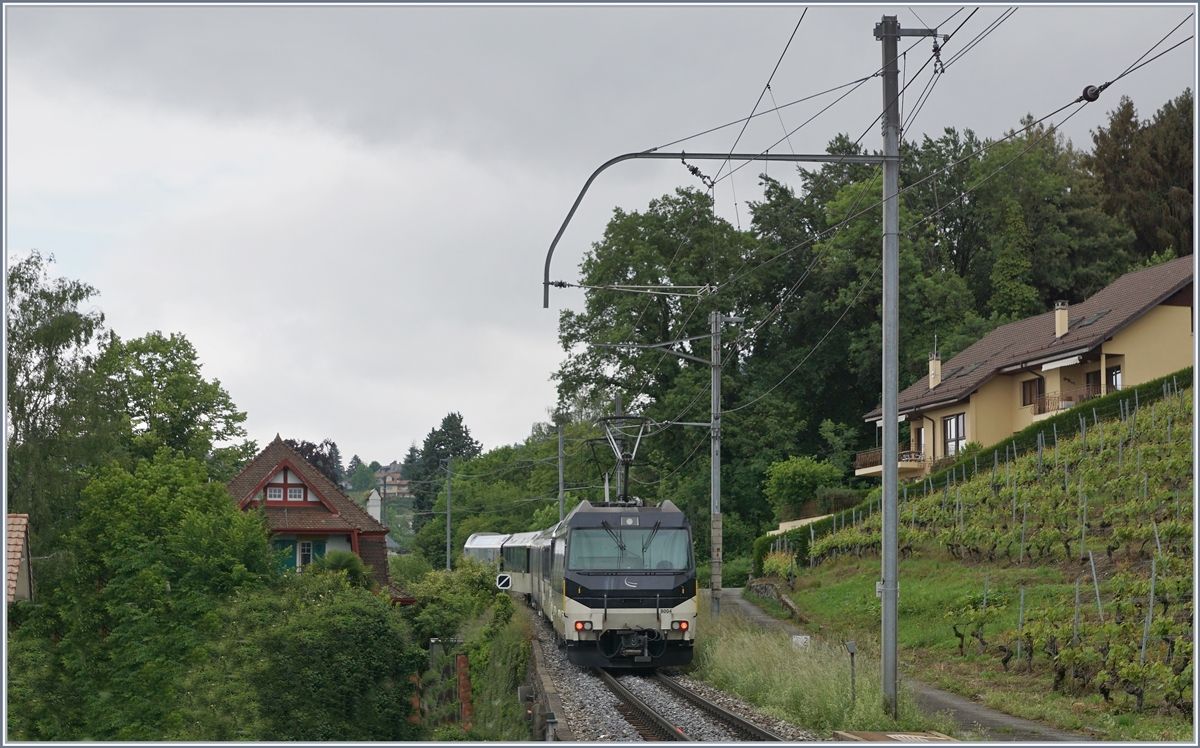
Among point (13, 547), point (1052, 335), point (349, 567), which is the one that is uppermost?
point (1052, 335)

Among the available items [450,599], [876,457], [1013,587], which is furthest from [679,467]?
[1013,587]

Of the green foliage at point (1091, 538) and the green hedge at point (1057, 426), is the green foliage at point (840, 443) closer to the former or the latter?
the green hedge at point (1057, 426)

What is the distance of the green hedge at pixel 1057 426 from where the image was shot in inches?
1372

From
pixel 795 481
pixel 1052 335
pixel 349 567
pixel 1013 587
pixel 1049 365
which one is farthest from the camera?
pixel 795 481

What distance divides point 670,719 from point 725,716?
1038mm

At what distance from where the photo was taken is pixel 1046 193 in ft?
212

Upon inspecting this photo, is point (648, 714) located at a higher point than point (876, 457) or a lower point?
lower

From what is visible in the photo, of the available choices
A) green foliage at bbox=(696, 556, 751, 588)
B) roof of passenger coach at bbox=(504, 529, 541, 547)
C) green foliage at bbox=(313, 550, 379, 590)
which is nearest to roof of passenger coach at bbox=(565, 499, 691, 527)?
roof of passenger coach at bbox=(504, 529, 541, 547)

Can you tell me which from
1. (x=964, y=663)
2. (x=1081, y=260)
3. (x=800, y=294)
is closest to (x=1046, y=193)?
(x=1081, y=260)

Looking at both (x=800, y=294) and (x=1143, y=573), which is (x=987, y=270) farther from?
(x=1143, y=573)

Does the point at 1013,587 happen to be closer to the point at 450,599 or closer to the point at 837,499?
the point at 450,599

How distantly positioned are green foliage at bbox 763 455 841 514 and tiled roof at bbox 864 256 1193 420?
5.87 meters

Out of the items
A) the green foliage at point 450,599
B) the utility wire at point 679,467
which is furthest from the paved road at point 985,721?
the utility wire at point 679,467

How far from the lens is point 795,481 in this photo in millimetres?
49719
